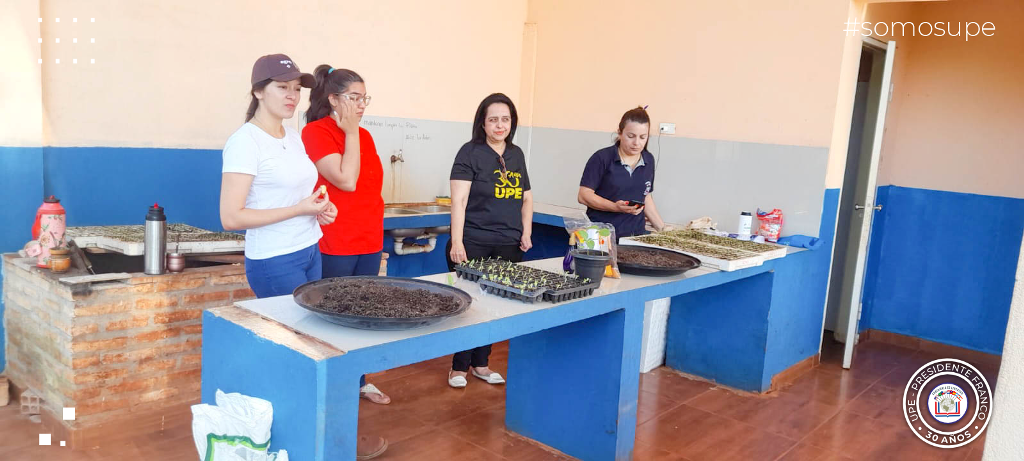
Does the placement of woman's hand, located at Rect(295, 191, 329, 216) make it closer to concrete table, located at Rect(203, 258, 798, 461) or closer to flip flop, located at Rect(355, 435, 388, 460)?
concrete table, located at Rect(203, 258, 798, 461)

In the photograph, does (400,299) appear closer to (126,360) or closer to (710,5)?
(126,360)

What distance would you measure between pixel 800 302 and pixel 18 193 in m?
3.99

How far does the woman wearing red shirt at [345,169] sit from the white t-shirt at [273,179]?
207 millimetres

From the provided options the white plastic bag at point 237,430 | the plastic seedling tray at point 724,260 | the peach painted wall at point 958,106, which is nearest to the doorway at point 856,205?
the peach painted wall at point 958,106

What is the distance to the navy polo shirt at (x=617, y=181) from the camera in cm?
384

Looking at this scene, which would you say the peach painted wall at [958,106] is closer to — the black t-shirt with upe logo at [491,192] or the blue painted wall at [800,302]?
the blue painted wall at [800,302]

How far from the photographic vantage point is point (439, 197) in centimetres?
505

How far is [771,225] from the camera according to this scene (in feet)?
13.9

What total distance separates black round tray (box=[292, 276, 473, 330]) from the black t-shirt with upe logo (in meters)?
1.08

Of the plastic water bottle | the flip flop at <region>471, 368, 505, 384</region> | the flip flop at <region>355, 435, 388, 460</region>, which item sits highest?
the plastic water bottle

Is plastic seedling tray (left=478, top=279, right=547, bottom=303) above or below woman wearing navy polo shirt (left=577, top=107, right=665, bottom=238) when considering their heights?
below

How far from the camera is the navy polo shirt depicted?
384 centimetres

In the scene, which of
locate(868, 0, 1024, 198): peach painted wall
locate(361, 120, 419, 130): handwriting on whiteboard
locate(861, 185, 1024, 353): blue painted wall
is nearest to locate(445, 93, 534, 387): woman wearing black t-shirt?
locate(361, 120, 419, 130): handwriting on whiteboard

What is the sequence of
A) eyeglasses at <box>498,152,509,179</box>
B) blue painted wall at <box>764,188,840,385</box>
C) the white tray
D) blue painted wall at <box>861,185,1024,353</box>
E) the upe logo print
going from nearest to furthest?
the white tray < eyeglasses at <box>498,152,509,179</box> < the upe logo print < blue painted wall at <box>764,188,840,385</box> < blue painted wall at <box>861,185,1024,353</box>
